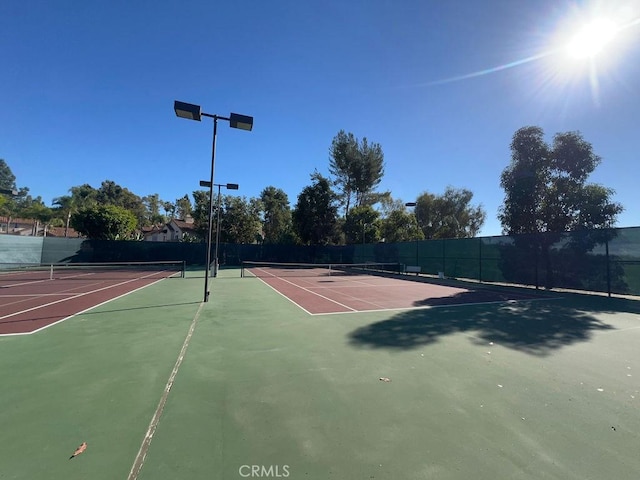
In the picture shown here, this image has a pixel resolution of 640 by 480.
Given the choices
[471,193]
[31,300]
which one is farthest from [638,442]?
[471,193]

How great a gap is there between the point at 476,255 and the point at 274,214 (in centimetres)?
4226

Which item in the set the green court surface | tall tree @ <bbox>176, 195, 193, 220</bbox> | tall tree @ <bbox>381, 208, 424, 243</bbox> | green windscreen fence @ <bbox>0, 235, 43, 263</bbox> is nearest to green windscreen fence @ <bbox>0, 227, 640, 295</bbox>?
green windscreen fence @ <bbox>0, 235, 43, 263</bbox>

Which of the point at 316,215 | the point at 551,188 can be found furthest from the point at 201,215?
the point at 551,188

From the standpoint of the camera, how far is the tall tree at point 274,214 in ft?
183

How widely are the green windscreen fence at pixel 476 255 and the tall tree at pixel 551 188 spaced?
1.31 m

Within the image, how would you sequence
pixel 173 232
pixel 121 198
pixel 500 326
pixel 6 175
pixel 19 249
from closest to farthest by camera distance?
pixel 500 326 < pixel 19 249 < pixel 173 232 < pixel 121 198 < pixel 6 175

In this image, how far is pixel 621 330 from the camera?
23.3 feet

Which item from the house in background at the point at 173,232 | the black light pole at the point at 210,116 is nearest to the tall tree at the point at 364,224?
the house in background at the point at 173,232

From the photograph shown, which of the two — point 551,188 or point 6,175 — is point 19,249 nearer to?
point 551,188

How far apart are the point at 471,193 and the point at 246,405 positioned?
47.2 meters

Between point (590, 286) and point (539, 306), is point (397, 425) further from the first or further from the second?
point (590, 286)

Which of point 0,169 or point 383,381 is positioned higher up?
point 0,169

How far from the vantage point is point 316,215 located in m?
39.6

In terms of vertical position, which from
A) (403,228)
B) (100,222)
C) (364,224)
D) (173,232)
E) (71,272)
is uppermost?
(364,224)
